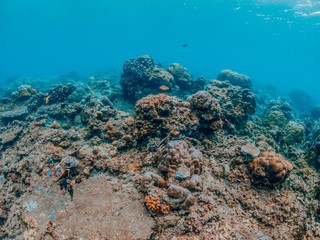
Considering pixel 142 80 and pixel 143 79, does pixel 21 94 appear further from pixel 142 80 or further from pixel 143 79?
pixel 143 79

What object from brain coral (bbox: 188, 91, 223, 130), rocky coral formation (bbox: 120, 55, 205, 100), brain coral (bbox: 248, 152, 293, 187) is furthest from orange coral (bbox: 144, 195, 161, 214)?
rocky coral formation (bbox: 120, 55, 205, 100)

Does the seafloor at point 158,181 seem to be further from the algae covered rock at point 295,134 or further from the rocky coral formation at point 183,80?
the rocky coral formation at point 183,80

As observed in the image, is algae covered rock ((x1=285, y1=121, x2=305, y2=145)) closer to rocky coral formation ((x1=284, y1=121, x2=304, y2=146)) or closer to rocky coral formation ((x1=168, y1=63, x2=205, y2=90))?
rocky coral formation ((x1=284, y1=121, x2=304, y2=146))

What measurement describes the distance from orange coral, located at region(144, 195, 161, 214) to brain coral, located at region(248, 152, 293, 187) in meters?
3.03

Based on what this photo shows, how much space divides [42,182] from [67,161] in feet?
3.47

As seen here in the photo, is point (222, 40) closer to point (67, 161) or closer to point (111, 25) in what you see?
point (111, 25)

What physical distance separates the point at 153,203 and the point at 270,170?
3.46 meters

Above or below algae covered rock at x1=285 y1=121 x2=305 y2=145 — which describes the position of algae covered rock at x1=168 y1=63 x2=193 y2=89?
above

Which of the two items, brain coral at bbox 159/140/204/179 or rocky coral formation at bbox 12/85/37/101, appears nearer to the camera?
brain coral at bbox 159/140/204/179

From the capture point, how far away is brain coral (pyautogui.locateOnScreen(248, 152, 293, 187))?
4.10 meters

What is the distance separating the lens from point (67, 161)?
4.86 m

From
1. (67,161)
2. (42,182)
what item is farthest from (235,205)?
(42,182)

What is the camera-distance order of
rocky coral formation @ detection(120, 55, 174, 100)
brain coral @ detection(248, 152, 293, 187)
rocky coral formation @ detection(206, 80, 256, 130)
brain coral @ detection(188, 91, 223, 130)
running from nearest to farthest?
brain coral @ detection(248, 152, 293, 187) → brain coral @ detection(188, 91, 223, 130) → rocky coral formation @ detection(206, 80, 256, 130) → rocky coral formation @ detection(120, 55, 174, 100)

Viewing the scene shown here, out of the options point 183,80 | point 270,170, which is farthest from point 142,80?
point 270,170
